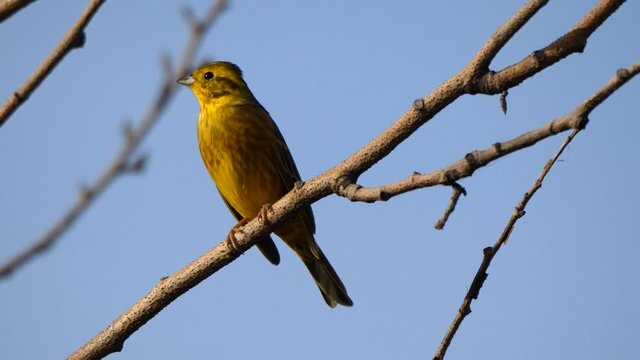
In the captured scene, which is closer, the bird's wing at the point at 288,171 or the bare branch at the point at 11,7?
the bare branch at the point at 11,7

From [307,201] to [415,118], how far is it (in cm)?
76

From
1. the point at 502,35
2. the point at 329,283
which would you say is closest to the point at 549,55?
the point at 502,35

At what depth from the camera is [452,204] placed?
8.63 ft

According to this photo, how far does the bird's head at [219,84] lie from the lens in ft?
21.8

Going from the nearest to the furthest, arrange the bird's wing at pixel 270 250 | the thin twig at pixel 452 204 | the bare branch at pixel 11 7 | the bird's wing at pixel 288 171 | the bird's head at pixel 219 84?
the bare branch at pixel 11 7 < the thin twig at pixel 452 204 < the bird's wing at pixel 288 171 < the bird's wing at pixel 270 250 < the bird's head at pixel 219 84

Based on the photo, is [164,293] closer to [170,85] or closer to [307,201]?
[307,201]

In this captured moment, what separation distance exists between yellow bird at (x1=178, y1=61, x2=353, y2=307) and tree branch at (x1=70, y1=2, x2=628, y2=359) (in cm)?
168

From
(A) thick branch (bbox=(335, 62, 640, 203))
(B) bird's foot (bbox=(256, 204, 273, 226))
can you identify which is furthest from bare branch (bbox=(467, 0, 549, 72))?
(B) bird's foot (bbox=(256, 204, 273, 226))

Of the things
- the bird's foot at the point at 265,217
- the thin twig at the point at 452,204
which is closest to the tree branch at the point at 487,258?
the thin twig at the point at 452,204

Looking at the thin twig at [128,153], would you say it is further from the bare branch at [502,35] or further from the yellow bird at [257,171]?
the yellow bird at [257,171]

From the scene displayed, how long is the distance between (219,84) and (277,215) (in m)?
3.19

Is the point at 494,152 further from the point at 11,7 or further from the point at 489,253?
the point at 11,7

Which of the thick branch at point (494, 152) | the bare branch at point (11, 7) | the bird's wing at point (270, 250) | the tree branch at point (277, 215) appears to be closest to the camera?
the bare branch at point (11, 7)

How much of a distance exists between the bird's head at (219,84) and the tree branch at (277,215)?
261cm
